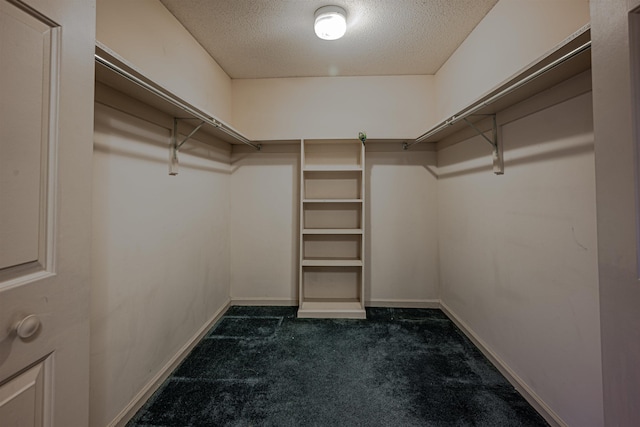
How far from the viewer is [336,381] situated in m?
1.71

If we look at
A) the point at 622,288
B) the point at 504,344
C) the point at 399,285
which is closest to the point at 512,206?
the point at 504,344

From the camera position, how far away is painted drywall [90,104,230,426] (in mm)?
1278

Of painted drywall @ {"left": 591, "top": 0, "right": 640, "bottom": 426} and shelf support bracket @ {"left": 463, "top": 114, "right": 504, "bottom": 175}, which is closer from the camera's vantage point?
painted drywall @ {"left": 591, "top": 0, "right": 640, "bottom": 426}

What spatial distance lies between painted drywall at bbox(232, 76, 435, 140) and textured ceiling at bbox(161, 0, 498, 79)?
0.36 feet

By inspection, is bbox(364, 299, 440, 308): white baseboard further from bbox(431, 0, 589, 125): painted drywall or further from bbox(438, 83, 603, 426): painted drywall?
bbox(431, 0, 589, 125): painted drywall

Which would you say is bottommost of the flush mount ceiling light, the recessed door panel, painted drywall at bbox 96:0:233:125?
the recessed door panel

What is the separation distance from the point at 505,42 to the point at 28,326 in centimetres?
262

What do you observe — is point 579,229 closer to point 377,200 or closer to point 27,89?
point 377,200

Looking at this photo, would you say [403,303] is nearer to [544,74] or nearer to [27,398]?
[544,74]

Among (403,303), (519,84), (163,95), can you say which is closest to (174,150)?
(163,95)

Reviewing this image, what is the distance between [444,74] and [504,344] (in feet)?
8.08

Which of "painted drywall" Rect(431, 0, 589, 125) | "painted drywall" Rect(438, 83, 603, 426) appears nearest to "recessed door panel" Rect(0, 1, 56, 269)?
"painted drywall" Rect(431, 0, 589, 125)

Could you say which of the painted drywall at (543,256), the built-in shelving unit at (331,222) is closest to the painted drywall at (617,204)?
the painted drywall at (543,256)

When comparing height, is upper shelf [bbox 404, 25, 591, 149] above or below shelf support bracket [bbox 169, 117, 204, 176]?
above
